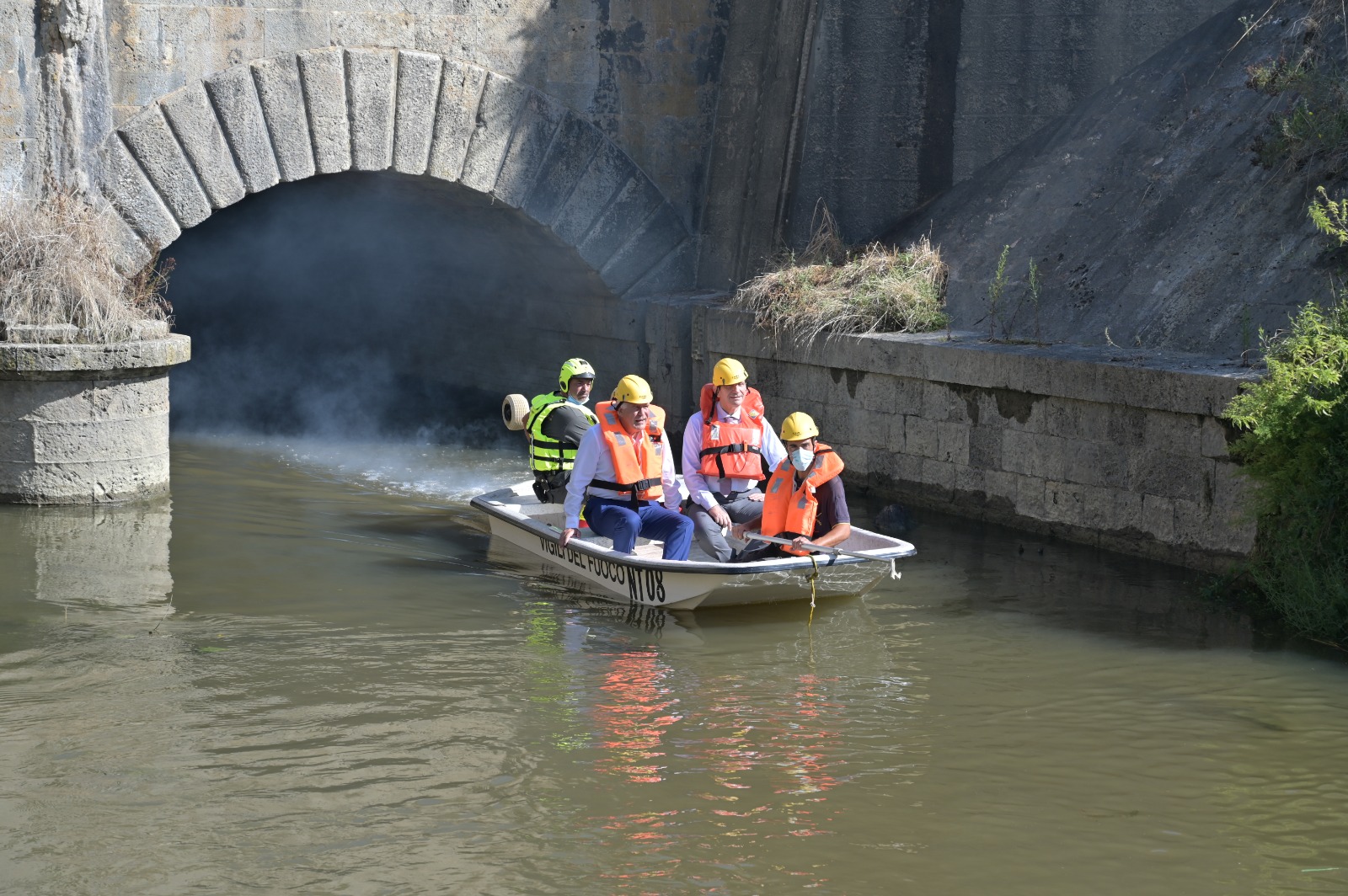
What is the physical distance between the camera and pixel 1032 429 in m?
10.7

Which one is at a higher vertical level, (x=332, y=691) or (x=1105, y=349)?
(x=1105, y=349)

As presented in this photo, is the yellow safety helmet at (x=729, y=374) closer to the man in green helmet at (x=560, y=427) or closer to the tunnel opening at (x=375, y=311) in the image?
the man in green helmet at (x=560, y=427)

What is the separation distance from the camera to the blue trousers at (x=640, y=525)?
8.89 metres

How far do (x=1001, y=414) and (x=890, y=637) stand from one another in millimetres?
3062

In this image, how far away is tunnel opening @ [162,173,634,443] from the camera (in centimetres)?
1541

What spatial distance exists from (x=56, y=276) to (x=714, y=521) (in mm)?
5050

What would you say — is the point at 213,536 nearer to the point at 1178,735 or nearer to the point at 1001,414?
the point at 1001,414

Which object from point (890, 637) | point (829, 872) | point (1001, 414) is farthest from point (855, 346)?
point (829, 872)

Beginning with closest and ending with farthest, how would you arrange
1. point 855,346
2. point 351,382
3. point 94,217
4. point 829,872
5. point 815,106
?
point 829,872
point 94,217
point 855,346
point 815,106
point 351,382

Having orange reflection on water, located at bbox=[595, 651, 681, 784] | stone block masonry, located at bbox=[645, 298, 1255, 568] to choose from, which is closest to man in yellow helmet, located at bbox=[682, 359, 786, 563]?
orange reflection on water, located at bbox=[595, 651, 681, 784]

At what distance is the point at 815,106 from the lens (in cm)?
1423

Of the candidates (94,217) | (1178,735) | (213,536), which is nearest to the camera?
(1178,735)

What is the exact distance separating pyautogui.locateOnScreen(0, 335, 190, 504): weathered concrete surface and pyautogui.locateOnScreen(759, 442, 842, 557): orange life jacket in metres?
4.71

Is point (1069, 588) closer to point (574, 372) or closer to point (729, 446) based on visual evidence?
point (729, 446)
